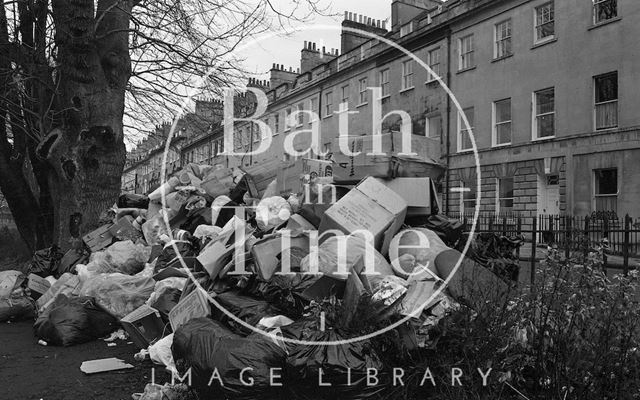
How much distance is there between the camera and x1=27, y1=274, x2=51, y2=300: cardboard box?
6.17 m

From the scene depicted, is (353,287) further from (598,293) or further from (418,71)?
(418,71)

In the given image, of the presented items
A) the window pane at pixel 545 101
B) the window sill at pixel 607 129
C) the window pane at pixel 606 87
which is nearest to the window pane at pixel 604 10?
the window pane at pixel 606 87

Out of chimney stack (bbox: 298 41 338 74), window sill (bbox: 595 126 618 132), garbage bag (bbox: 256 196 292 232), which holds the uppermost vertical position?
chimney stack (bbox: 298 41 338 74)

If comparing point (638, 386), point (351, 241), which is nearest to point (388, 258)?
point (351, 241)

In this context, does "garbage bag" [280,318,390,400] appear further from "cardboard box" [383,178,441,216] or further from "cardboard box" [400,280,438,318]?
"cardboard box" [383,178,441,216]

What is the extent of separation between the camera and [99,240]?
6.73m

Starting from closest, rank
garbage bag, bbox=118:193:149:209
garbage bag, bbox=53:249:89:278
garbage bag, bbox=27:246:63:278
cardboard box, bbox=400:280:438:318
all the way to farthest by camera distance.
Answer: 1. cardboard box, bbox=400:280:438:318
2. garbage bag, bbox=53:249:89:278
3. garbage bag, bbox=27:246:63:278
4. garbage bag, bbox=118:193:149:209

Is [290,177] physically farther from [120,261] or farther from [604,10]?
[604,10]

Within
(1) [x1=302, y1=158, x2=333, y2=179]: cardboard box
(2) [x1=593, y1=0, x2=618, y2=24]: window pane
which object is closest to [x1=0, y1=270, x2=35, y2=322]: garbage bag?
(1) [x1=302, y1=158, x2=333, y2=179]: cardboard box

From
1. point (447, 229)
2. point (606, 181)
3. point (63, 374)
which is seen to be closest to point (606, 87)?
point (606, 181)

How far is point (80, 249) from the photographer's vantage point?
22.4 feet

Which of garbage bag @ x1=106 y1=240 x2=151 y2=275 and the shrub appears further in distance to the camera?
garbage bag @ x1=106 y1=240 x2=151 y2=275

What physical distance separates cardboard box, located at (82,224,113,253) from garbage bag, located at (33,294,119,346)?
1.64 meters

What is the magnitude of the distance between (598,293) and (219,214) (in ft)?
13.6
